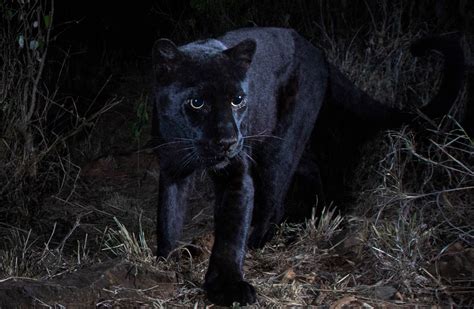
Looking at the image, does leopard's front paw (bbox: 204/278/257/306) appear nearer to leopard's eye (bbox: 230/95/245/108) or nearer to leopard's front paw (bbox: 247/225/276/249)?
leopard's eye (bbox: 230/95/245/108)

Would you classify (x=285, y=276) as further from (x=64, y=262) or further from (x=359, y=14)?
(x=359, y=14)

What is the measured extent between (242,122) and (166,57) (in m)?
0.49

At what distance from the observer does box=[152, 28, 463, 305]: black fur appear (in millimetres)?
3500

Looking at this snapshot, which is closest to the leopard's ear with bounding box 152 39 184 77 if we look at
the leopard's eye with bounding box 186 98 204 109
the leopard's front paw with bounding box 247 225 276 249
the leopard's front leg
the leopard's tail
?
the leopard's eye with bounding box 186 98 204 109

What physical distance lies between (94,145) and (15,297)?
10.5ft

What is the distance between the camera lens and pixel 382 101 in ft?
16.7

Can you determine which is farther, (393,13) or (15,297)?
(393,13)

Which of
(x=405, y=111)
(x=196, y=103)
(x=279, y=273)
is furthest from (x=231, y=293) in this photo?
(x=405, y=111)

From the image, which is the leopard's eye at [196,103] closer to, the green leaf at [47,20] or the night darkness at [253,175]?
the night darkness at [253,175]

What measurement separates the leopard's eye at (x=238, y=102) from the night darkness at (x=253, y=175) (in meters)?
0.58

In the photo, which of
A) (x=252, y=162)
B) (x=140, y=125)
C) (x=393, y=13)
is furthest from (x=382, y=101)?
(x=140, y=125)

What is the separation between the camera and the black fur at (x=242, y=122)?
11.5 feet

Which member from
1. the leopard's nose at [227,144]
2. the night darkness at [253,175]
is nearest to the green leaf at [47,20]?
the night darkness at [253,175]

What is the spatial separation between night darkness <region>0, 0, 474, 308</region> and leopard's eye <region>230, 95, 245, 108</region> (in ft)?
1.89
